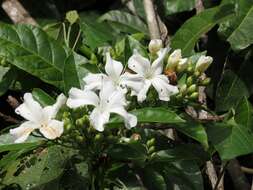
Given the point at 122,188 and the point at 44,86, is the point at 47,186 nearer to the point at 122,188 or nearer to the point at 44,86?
the point at 122,188

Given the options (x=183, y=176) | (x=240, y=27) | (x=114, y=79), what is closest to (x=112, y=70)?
(x=114, y=79)

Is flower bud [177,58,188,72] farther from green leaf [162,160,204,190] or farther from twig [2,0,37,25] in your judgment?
twig [2,0,37,25]

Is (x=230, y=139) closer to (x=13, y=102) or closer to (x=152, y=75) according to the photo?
(x=152, y=75)

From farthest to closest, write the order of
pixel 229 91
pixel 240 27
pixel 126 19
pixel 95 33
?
1. pixel 126 19
2. pixel 95 33
3. pixel 229 91
4. pixel 240 27

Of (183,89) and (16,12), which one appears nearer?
(183,89)

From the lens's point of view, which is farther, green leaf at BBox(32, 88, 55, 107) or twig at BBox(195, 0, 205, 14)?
twig at BBox(195, 0, 205, 14)

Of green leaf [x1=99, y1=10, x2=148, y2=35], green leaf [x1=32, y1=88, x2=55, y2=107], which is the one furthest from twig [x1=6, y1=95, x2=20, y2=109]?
green leaf [x1=99, y1=10, x2=148, y2=35]

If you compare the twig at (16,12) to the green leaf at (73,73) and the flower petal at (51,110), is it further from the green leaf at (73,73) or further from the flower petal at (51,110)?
the flower petal at (51,110)

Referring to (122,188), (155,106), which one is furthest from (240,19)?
(122,188)
